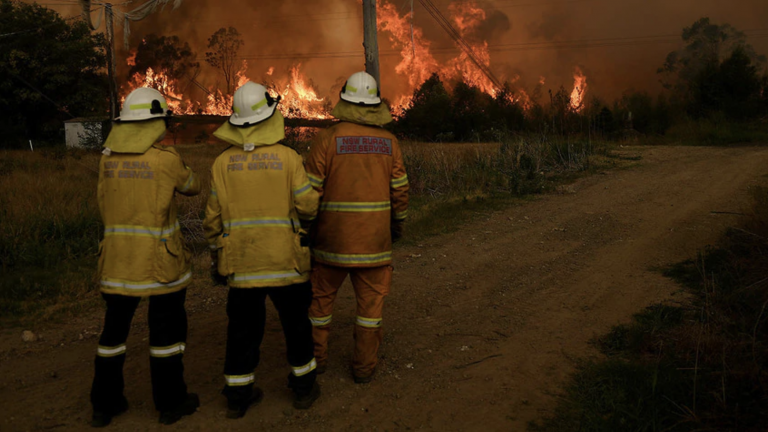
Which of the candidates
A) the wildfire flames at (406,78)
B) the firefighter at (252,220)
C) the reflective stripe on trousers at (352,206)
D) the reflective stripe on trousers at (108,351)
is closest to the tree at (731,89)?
the wildfire flames at (406,78)

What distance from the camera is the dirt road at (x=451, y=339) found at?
3748 millimetres

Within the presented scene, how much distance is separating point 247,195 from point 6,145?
39.9 metres

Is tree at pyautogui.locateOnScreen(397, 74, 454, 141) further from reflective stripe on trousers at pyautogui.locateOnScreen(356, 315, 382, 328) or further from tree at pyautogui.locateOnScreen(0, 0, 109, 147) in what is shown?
reflective stripe on trousers at pyautogui.locateOnScreen(356, 315, 382, 328)

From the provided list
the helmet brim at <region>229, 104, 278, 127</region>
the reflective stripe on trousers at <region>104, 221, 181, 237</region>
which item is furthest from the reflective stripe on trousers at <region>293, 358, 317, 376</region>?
the helmet brim at <region>229, 104, 278, 127</region>

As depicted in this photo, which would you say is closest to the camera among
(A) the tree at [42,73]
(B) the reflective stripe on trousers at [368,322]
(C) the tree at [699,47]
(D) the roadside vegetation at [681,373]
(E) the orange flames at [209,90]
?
(D) the roadside vegetation at [681,373]

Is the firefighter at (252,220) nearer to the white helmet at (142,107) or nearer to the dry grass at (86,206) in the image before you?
the white helmet at (142,107)

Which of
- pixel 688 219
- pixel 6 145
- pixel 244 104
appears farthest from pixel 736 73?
pixel 6 145

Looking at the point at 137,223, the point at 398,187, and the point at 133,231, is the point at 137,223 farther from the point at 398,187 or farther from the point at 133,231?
the point at 398,187

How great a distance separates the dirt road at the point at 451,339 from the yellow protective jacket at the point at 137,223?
98 centimetres

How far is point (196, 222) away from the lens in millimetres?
9023

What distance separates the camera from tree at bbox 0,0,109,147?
36.8 m

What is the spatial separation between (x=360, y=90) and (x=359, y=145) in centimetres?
39

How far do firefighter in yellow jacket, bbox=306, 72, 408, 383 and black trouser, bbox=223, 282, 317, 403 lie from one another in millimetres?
400

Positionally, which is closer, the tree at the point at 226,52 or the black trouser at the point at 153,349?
the black trouser at the point at 153,349
